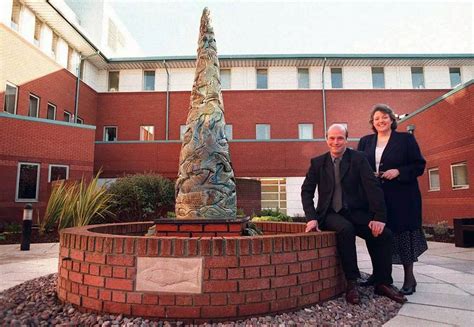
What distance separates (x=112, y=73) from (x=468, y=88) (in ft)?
69.3

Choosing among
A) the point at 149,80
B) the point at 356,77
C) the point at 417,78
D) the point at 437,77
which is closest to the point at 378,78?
the point at 356,77

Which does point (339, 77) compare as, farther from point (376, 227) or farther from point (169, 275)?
point (169, 275)

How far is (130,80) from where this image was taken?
74.0 feet

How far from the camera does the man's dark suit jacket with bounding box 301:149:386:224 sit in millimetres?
3379

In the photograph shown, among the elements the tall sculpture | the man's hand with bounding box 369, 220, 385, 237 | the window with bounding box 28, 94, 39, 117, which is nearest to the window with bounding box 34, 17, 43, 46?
the window with bounding box 28, 94, 39, 117

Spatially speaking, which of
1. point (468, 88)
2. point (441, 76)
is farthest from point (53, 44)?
point (441, 76)

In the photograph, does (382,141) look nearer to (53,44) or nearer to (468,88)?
(468,88)

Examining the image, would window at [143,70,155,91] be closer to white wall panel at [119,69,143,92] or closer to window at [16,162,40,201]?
white wall panel at [119,69,143,92]

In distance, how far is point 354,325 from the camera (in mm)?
2717

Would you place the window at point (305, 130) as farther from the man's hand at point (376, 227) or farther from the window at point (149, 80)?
the man's hand at point (376, 227)

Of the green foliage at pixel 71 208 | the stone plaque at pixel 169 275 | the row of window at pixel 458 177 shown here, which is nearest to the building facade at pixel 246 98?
the row of window at pixel 458 177

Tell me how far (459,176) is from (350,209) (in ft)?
38.8

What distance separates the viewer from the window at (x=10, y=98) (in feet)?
47.4

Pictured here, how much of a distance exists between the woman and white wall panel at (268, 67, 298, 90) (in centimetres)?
1890
